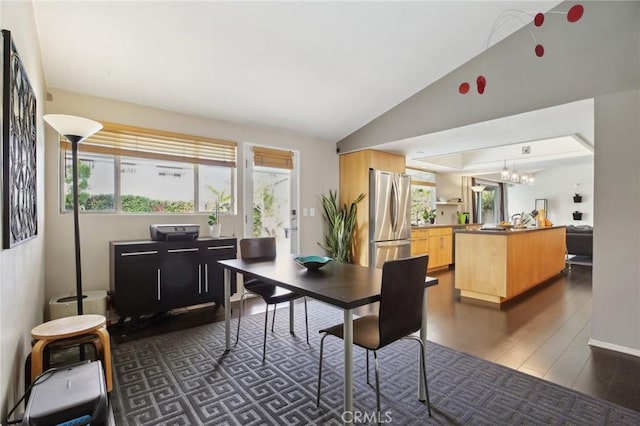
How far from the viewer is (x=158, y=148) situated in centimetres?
353

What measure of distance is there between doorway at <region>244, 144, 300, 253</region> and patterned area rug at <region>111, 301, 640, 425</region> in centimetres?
187

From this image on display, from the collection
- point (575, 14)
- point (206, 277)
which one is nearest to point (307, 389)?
point (206, 277)

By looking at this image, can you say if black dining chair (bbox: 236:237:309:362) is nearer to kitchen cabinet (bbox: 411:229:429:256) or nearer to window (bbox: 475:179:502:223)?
kitchen cabinet (bbox: 411:229:429:256)

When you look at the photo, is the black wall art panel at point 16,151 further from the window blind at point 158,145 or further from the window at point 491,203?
the window at point 491,203

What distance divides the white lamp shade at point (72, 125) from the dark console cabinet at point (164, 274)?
42.2 inches

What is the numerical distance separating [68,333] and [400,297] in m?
1.94

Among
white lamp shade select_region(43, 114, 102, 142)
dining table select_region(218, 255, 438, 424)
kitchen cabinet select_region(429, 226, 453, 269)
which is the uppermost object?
white lamp shade select_region(43, 114, 102, 142)

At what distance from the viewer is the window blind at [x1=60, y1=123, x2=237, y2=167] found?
10.5 feet

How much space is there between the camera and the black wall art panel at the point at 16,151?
129 cm

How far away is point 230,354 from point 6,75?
2.21 meters

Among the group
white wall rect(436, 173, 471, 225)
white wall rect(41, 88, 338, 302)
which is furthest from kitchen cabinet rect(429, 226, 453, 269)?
white wall rect(41, 88, 338, 302)

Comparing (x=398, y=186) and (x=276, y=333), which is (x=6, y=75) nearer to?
(x=276, y=333)

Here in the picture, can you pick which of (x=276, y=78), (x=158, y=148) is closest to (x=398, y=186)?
(x=276, y=78)
